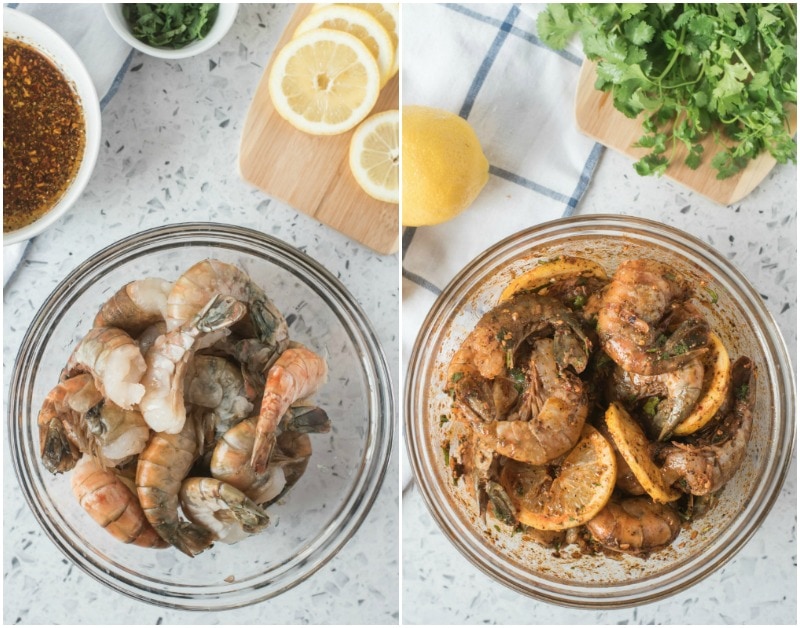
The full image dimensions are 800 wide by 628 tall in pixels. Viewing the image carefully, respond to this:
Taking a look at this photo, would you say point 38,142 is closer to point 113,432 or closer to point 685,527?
point 113,432

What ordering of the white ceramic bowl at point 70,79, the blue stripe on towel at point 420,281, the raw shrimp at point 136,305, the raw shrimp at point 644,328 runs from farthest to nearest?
the blue stripe on towel at point 420,281 → the white ceramic bowl at point 70,79 → the raw shrimp at point 136,305 → the raw shrimp at point 644,328

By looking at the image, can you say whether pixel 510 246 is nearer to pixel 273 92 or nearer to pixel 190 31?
pixel 273 92

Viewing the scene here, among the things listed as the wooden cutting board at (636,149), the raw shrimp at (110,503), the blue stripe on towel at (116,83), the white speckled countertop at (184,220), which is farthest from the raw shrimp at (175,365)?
the wooden cutting board at (636,149)

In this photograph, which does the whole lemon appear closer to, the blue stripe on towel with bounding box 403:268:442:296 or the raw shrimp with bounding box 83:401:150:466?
the blue stripe on towel with bounding box 403:268:442:296

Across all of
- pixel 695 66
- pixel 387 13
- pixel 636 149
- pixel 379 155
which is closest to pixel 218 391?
pixel 379 155

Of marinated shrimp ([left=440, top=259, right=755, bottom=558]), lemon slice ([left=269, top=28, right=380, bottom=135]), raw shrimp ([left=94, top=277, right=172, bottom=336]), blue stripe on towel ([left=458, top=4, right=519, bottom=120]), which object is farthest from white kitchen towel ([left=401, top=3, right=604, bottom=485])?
raw shrimp ([left=94, top=277, right=172, bottom=336])

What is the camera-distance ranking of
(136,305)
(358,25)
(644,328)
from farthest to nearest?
(358,25) → (136,305) → (644,328)

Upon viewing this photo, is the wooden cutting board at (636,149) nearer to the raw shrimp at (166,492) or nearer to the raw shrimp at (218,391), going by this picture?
the raw shrimp at (218,391)
